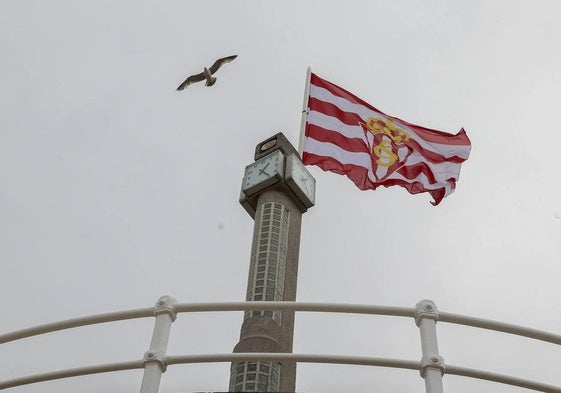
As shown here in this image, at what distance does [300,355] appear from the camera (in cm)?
481

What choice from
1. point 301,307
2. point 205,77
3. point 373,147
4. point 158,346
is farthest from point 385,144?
point 158,346

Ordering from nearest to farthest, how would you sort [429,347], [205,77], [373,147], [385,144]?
[429,347], [373,147], [385,144], [205,77]

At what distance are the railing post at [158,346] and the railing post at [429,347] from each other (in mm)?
1621

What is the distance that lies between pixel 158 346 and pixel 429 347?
1.71 metres

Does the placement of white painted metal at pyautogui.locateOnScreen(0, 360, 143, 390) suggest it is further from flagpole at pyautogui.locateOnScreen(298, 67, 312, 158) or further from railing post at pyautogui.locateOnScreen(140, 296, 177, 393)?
flagpole at pyautogui.locateOnScreen(298, 67, 312, 158)

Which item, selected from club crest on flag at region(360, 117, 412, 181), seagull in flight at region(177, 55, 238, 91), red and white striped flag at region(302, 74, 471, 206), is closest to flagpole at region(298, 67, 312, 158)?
red and white striped flag at region(302, 74, 471, 206)

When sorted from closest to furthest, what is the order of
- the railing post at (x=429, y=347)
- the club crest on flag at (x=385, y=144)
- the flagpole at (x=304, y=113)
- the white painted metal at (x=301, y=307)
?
the railing post at (x=429, y=347)
the white painted metal at (x=301, y=307)
the flagpole at (x=304, y=113)
the club crest on flag at (x=385, y=144)

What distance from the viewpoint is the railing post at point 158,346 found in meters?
4.65

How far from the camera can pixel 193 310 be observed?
5.09 metres

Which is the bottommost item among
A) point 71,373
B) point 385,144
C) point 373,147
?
point 71,373

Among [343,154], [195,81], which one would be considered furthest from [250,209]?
[195,81]

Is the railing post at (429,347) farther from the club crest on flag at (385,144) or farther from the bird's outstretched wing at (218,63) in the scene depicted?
the bird's outstretched wing at (218,63)

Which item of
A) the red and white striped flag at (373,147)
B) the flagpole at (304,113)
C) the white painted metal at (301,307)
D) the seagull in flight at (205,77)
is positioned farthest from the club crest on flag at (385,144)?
the white painted metal at (301,307)

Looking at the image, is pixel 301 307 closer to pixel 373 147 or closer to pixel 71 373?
pixel 71 373
